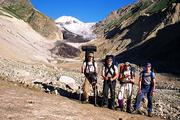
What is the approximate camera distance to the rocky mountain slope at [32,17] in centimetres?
12088

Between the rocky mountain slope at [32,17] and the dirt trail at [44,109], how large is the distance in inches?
4023

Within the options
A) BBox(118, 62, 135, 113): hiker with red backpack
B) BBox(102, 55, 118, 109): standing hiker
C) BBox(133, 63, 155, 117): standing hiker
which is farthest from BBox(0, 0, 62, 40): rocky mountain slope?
BBox(133, 63, 155, 117): standing hiker

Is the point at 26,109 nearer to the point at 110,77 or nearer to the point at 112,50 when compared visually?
the point at 110,77

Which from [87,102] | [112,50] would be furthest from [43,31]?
[87,102]

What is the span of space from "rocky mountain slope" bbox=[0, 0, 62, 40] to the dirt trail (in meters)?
102

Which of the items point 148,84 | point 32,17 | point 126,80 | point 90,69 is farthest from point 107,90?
point 32,17

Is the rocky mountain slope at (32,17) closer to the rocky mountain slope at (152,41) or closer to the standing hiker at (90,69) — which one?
the rocky mountain slope at (152,41)

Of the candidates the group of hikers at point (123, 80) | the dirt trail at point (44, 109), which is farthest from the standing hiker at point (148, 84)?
the dirt trail at point (44, 109)

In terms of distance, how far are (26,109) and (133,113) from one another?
4.58 m

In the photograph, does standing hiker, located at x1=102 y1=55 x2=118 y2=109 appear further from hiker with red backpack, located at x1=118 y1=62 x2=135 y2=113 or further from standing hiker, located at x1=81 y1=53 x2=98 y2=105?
standing hiker, located at x1=81 y1=53 x2=98 y2=105

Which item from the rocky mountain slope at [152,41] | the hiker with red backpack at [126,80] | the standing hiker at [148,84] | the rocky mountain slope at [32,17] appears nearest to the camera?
the standing hiker at [148,84]

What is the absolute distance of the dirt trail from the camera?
46.7ft

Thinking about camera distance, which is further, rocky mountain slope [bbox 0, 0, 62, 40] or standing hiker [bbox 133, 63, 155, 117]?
rocky mountain slope [bbox 0, 0, 62, 40]

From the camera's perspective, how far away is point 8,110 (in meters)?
14.5
